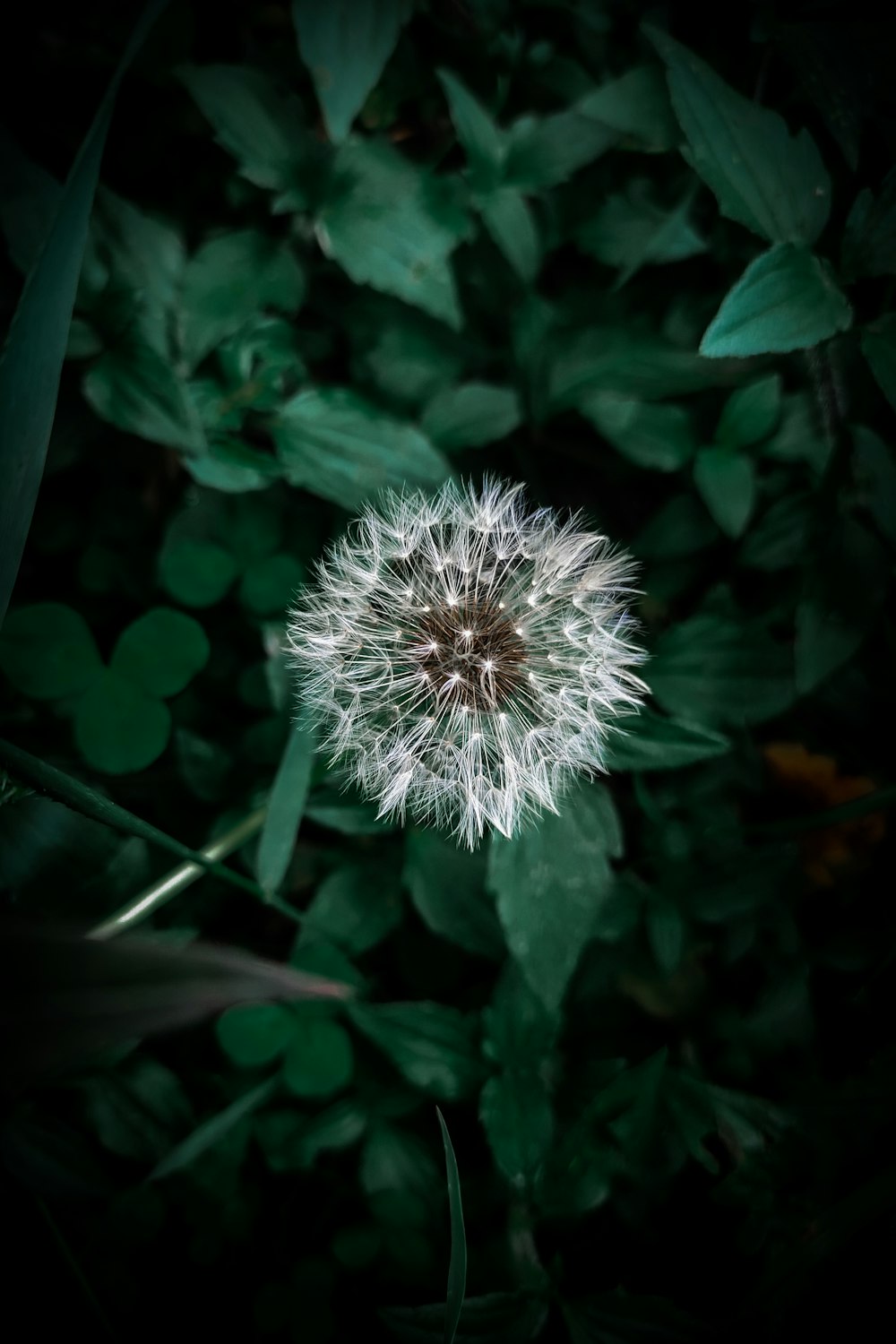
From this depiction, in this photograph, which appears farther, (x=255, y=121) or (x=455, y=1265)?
(x=255, y=121)

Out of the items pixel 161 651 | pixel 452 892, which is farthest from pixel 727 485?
pixel 161 651

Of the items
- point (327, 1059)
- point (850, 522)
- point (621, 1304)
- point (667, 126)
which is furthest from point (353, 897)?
point (667, 126)

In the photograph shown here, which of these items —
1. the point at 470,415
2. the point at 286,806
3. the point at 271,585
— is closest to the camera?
the point at 286,806

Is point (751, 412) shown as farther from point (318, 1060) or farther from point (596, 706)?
point (318, 1060)

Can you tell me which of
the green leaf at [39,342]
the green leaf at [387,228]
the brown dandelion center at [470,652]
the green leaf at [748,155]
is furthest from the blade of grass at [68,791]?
the green leaf at [748,155]

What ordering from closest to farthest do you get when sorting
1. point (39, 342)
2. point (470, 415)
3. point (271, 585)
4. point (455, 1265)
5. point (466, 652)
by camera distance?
1. point (39, 342)
2. point (455, 1265)
3. point (466, 652)
4. point (470, 415)
5. point (271, 585)

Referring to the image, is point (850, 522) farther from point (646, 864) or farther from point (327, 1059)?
point (327, 1059)

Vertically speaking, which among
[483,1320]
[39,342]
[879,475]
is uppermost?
[879,475]

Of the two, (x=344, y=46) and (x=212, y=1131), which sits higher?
(x=344, y=46)
